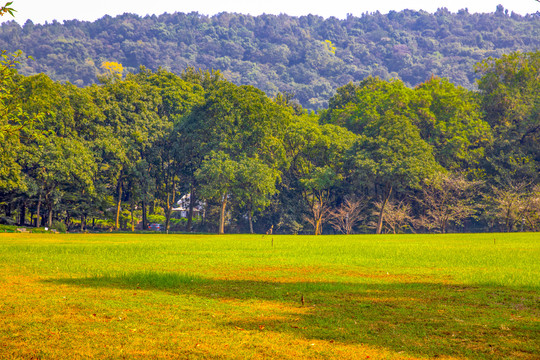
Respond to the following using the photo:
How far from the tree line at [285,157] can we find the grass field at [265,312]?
4133cm

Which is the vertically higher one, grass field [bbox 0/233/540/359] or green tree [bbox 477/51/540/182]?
green tree [bbox 477/51/540/182]

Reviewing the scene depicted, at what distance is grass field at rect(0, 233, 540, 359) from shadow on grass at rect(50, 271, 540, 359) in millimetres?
23

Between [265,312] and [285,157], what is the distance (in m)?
57.3

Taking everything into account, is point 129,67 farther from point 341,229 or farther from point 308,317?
point 308,317

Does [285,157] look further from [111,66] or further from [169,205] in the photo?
[111,66]

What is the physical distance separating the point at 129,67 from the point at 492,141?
15263 centimetres

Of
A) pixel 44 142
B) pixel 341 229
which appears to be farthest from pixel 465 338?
pixel 341 229

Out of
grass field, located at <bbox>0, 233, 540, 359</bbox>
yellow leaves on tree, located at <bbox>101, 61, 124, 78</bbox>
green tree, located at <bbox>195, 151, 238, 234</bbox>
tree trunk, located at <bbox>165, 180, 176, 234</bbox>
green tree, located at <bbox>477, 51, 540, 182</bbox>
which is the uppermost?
yellow leaves on tree, located at <bbox>101, 61, 124, 78</bbox>

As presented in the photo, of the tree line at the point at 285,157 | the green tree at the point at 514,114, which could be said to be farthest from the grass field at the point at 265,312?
the green tree at the point at 514,114

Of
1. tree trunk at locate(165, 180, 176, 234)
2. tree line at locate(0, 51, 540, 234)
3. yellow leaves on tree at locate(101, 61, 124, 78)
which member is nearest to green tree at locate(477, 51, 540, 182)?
tree line at locate(0, 51, 540, 234)

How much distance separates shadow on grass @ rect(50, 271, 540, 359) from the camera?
8.07 metres

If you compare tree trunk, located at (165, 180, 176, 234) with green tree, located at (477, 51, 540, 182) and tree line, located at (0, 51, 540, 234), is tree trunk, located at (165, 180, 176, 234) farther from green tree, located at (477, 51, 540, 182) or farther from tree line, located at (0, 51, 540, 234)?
green tree, located at (477, 51, 540, 182)

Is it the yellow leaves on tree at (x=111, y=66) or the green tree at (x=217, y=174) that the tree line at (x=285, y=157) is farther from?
the yellow leaves on tree at (x=111, y=66)

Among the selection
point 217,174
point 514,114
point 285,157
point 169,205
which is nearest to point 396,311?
point 217,174
